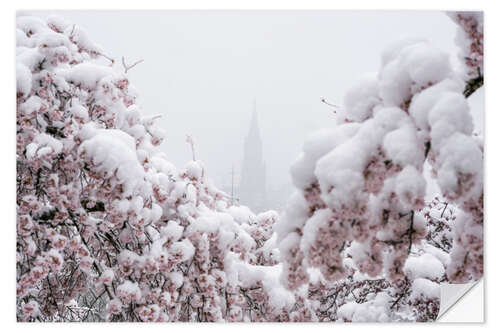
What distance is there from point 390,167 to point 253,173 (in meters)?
1.11

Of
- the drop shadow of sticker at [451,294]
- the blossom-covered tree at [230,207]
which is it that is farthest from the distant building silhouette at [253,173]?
the drop shadow of sticker at [451,294]

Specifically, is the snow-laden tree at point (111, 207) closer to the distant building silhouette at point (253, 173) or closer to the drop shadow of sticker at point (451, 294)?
the distant building silhouette at point (253, 173)

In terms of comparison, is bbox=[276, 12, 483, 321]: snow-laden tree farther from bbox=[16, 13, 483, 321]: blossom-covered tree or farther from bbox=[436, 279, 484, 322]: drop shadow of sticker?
bbox=[436, 279, 484, 322]: drop shadow of sticker

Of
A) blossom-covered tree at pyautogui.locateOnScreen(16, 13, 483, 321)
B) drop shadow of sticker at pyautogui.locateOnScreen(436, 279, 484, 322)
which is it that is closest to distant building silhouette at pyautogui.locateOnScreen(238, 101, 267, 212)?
blossom-covered tree at pyautogui.locateOnScreen(16, 13, 483, 321)

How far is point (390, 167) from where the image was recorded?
1.05 m

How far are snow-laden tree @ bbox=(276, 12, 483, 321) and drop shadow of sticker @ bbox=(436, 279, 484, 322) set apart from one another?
2.31 feet

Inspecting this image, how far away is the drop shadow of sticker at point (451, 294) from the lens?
6.34 ft

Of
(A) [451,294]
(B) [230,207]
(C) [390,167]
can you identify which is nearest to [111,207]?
(B) [230,207]

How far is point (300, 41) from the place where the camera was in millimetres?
2084

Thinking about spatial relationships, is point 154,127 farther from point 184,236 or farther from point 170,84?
point 184,236
